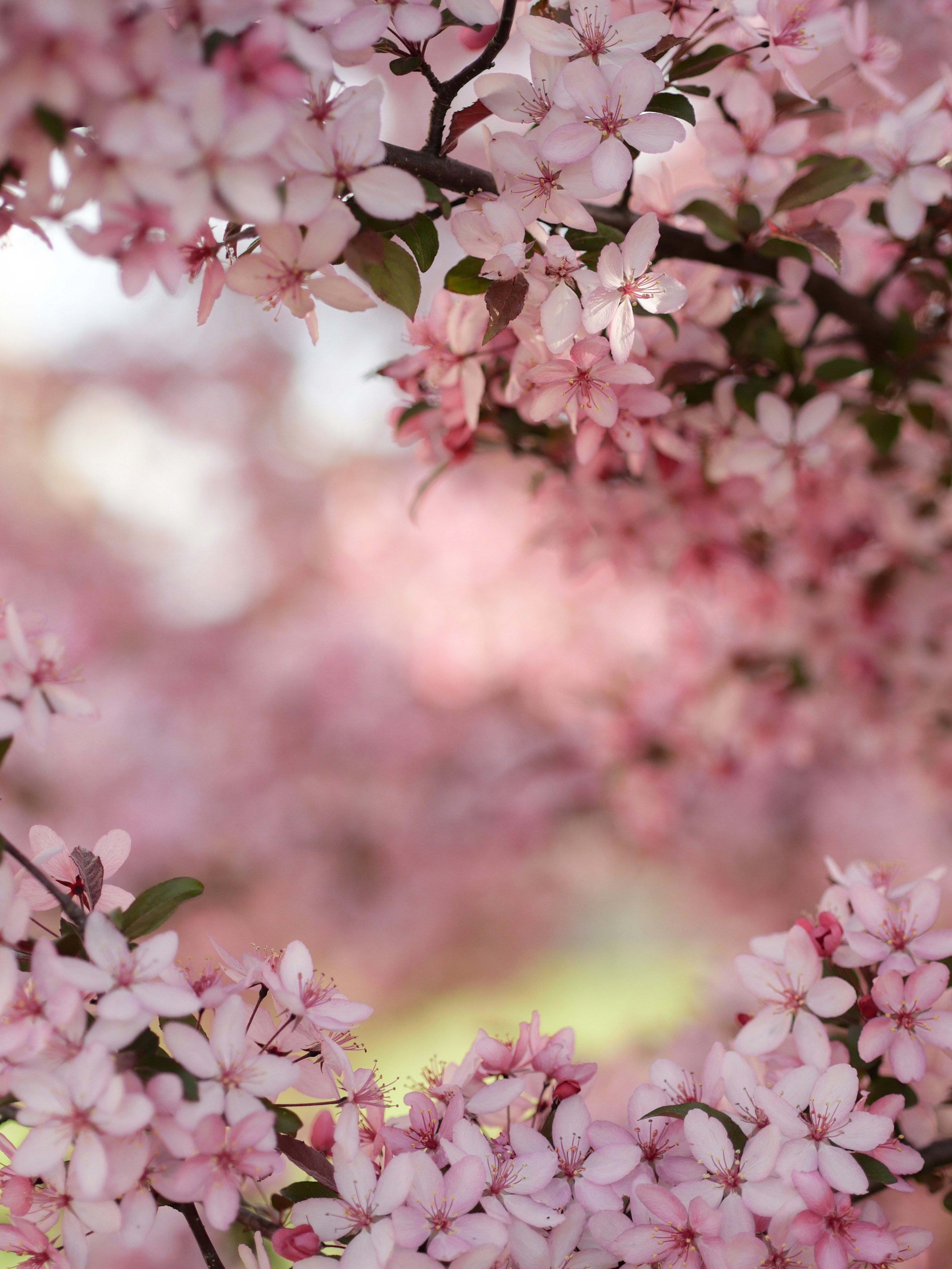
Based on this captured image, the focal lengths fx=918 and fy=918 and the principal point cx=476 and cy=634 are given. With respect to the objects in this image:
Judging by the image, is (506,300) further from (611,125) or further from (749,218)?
(749,218)

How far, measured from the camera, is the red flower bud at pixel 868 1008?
637 mm

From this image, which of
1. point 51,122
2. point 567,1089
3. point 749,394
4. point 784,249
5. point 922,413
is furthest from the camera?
point 922,413

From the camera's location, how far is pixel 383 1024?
148 inches

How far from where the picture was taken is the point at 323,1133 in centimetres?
64

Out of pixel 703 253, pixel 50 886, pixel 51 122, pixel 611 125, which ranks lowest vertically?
pixel 50 886

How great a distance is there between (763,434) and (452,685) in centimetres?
160

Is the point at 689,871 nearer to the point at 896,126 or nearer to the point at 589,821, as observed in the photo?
the point at 589,821

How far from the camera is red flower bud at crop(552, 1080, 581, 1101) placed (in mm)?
624

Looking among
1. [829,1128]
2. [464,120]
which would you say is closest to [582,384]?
[464,120]

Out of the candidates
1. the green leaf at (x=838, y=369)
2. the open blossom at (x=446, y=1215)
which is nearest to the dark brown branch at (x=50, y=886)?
the open blossom at (x=446, y=1215)

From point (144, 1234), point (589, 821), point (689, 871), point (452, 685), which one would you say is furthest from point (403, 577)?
point (144, 1234)

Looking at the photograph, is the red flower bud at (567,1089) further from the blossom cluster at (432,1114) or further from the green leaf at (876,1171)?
the green leaf at (876,1171)

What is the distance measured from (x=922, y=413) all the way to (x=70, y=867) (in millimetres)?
915

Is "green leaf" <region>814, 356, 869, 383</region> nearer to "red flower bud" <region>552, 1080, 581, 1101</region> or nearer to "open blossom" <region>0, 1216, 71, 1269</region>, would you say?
"red flower bud" <region>552, 1080, 581, 1101</region>
